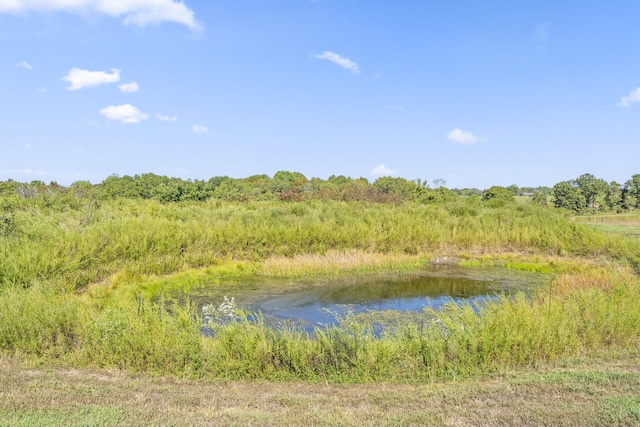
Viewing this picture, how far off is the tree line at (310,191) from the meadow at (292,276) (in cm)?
617

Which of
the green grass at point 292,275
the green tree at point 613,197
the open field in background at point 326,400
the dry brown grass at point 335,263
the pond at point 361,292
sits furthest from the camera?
the green tree at point 613,197

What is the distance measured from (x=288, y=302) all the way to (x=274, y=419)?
775 cm

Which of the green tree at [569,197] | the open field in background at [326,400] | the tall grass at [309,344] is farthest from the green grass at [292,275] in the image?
the green tree at [569,197]

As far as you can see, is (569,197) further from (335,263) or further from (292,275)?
(292,275)

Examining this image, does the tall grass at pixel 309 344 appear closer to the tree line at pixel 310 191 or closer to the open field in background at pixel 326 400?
the open field in background at pixel 326 400

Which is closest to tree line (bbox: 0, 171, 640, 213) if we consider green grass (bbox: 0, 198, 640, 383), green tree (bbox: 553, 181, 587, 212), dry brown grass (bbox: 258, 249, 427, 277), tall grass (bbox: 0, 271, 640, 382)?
green tree (bbox: 553, 181, 587, 212)

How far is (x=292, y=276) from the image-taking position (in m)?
15.5

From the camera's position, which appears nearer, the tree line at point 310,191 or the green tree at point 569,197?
the tree line at point 310,191

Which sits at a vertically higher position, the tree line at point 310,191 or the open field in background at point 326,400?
the tree line at point 310,191

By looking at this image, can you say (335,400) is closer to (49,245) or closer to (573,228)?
(49,245)

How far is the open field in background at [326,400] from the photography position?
4.38m

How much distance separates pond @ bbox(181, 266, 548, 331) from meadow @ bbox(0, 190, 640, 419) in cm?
87

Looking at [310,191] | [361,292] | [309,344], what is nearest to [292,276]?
[361,292]

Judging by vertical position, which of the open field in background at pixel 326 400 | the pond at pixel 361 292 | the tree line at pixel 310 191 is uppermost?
the tree line at pixel 310 191
